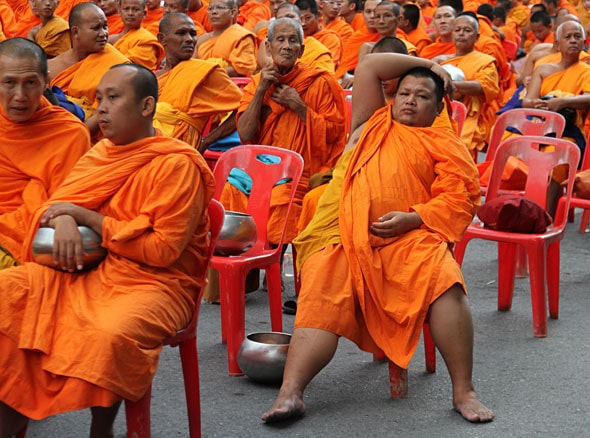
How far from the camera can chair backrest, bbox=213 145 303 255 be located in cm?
510

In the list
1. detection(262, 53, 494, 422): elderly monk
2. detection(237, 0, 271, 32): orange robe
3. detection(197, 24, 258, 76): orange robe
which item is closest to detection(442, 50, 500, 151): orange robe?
detection(197, 24, 258, 76): orange robe

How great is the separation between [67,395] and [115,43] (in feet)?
19.9

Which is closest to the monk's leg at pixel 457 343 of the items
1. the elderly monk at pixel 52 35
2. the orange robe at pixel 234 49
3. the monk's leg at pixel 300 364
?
the monk's leg at pixel 300 364

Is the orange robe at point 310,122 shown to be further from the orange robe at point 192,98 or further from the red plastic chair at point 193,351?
the red plastic chair at point 193,351

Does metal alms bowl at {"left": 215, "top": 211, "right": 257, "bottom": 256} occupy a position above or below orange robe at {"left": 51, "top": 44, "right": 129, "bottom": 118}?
below

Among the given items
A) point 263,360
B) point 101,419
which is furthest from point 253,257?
point 101,419

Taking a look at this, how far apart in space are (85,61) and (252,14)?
7794 mm

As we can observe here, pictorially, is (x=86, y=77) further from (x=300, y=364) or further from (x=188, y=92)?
(x=300, y=364)

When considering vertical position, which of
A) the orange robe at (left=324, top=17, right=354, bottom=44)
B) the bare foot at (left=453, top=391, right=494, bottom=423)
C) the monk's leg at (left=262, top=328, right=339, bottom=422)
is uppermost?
the orange robe at (left=324, top=17, right=354, bottom=44)

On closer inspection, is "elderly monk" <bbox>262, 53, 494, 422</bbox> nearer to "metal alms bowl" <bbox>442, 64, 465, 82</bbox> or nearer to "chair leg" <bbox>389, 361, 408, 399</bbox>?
"chair leg" <bbox>389, 361, 408, 399</bbox>

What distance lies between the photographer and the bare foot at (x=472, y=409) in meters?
4.01

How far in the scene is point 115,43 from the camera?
885 cm

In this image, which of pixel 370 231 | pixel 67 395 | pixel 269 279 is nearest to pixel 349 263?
pixel 370 231

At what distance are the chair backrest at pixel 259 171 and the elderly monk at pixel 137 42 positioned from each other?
10.8 feet
